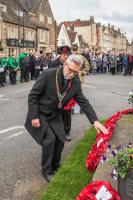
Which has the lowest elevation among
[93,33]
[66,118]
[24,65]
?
[66,118]

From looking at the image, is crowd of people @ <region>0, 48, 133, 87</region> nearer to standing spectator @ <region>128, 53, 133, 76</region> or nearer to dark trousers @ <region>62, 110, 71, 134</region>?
standing spectator @ <region>128, 53, 133, 76</region>

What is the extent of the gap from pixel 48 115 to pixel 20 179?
3.28ft

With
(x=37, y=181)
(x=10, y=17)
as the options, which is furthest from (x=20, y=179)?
(x=10, y=17)

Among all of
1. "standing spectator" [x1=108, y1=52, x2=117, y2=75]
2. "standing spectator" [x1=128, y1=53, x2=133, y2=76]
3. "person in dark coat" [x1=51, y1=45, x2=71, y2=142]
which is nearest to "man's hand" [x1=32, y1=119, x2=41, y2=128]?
"person in dark coat" [x1=51, y1=45, x2=71, y2=142]

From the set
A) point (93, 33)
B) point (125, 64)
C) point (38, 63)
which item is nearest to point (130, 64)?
point (125, 64)

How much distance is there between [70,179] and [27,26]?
52396mm

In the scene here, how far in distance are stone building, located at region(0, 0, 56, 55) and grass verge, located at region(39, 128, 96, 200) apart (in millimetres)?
33710

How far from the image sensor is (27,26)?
5619 cm

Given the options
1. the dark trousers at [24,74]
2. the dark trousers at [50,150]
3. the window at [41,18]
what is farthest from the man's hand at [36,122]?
the window at [41,18]

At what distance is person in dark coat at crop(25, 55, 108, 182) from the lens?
5.31 m

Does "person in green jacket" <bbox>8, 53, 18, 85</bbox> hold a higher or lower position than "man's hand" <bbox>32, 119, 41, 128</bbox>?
higher

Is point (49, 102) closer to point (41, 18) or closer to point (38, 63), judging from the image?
point (38, 63)

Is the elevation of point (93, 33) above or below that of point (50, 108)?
above

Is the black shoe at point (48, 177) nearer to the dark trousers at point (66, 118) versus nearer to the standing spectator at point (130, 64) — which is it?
the dark trousers at point (66, 118)
